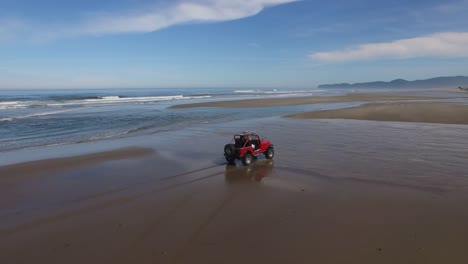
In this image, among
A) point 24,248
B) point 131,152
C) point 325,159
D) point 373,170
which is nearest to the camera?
point 24,248

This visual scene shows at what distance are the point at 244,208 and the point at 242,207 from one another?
0.08 m

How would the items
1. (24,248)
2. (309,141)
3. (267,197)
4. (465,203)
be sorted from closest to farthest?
1. (24,248)
2. (465,203)
3. (267,197)
4. (309,141)

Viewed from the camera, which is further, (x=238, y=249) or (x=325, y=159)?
(x=325, y=159)

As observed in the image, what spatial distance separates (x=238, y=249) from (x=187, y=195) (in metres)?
3.27

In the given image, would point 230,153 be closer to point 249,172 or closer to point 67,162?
point 249,172

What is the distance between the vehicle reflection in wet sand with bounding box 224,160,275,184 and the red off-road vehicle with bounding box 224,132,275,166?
29 centimetres

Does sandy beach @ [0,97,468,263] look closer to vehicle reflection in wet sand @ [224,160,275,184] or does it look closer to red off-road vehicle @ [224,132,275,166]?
vehicle reflection in wet sand @ [224,160,275,184]

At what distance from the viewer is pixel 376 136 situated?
56.5ft

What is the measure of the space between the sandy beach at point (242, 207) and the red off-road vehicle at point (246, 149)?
14.0 inches

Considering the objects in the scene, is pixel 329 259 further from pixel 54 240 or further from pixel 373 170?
pixel 373 170

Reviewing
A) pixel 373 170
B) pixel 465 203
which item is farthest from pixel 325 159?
pixel 465 203

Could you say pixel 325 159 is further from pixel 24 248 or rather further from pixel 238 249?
pixel 24 248

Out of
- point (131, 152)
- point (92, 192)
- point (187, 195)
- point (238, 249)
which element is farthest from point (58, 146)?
point (238, 249)

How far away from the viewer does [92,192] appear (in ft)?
30.7
